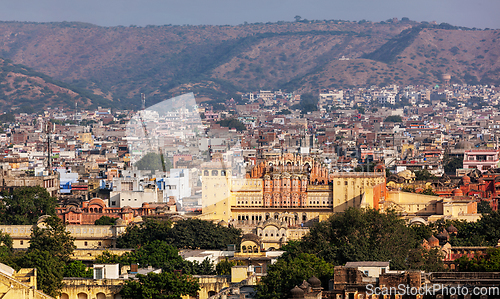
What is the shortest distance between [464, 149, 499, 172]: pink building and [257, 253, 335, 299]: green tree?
54.8 m

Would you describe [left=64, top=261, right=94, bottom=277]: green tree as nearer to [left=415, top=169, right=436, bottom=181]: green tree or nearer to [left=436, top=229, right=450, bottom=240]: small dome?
[left=436, top=229, right=450, bottom=240]: small dome

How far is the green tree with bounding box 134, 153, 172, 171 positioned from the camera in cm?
6826

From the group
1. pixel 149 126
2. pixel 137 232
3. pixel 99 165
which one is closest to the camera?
pixel 137 232

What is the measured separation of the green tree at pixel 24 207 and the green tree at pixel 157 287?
22598mm

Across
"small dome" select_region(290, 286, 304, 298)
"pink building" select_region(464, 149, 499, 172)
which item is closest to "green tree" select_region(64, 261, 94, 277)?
"small dome" select_region(290, 286, 304, 298)

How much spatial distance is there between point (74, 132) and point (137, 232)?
343 feet

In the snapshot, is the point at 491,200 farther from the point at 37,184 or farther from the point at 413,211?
the point at 37,184

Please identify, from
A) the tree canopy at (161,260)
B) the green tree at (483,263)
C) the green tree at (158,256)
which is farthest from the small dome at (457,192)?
the green tree at (483,263)

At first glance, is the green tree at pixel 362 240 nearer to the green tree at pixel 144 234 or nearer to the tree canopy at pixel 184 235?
the tree canopy at pixel 184 235

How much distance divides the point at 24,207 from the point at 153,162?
755 inches

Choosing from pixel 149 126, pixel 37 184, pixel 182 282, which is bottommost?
pixel 182 282

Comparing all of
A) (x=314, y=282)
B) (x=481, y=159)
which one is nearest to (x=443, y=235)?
(x=314, y=282)

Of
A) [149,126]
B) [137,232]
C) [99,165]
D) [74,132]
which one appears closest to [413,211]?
[137,232]

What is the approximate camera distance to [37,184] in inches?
2511
